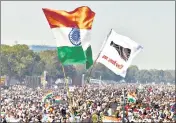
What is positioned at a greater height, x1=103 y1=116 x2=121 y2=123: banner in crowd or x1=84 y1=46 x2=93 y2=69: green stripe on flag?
x1=84 y1=46 x2=93 y2=69: green stripe on flag

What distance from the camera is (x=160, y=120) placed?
29.1 meters

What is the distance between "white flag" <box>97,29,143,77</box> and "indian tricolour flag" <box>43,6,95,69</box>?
70.5 inches

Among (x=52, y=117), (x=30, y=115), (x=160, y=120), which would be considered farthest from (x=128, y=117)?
(x=30, y=115)

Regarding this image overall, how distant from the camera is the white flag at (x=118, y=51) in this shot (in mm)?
19141

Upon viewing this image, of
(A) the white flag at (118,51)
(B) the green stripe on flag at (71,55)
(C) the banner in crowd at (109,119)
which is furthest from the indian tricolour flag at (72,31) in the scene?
(C) the banner in crowd at (109,119)

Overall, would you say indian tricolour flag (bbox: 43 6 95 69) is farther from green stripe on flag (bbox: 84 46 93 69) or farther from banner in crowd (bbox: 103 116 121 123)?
banner in crowd (bbox: 103 116 121 123)

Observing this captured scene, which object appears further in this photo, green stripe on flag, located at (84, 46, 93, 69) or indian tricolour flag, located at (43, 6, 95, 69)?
green stripe on flag, located at (84, 46, 93, 69)

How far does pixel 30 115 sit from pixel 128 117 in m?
6.04

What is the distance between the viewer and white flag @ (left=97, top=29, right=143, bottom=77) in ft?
62.8

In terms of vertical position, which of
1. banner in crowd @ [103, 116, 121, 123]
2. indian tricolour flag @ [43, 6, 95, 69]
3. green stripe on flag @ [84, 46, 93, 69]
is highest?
indian tricolour flag @ [43, 6, 95, 69]

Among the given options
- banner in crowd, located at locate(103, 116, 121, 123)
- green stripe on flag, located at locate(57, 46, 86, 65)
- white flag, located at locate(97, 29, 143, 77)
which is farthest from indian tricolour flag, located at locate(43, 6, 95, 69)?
banner in crowd, located at locate(103, 116, 121, 123)

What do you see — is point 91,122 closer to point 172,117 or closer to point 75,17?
point 172,117

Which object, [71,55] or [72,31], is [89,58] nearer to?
[71,55]

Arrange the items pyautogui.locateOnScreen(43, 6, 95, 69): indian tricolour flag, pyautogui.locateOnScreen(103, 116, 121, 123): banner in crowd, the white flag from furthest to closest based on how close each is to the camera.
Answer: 1. pyautogui.locateOnScreen(103, 116, 121, 123): banner in crowd
2. the white flag
3. pyautogui.locateOnScreen(43, 6, 95, 69): indian tricolour flag
